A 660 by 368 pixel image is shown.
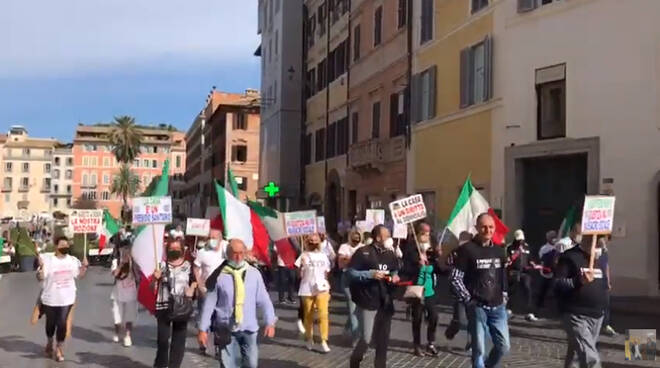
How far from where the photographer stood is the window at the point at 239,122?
236ft

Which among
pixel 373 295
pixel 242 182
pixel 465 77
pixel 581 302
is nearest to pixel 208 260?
pixel 373 295

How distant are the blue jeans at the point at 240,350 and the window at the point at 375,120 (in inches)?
993

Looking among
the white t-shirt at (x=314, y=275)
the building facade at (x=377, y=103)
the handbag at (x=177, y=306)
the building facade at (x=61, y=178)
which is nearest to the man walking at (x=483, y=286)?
the handbag at (x=177, y=306)

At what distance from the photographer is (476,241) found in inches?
332

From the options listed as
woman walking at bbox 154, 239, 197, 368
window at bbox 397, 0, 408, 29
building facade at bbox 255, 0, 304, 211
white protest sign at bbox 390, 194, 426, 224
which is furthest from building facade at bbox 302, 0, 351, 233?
woman walking at bbox 154, 239, 197, 368

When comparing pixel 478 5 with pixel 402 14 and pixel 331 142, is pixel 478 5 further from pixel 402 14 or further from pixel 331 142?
pixel 331 142

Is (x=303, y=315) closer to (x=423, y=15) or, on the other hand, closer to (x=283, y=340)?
(x=283, y=340)

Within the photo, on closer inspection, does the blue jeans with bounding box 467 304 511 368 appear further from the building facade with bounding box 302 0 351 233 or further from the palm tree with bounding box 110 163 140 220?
the palm tree with bounding box 110 163 140 220

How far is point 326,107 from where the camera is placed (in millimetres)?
41906

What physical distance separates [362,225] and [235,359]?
1168 cm

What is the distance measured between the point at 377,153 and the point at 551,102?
11.5 meters

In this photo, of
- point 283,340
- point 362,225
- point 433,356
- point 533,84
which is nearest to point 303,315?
point 283,340

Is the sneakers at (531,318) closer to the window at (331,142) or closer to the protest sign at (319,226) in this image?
the protest sign at (319,226)

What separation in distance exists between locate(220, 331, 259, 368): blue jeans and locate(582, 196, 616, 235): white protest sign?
4.23 metres
